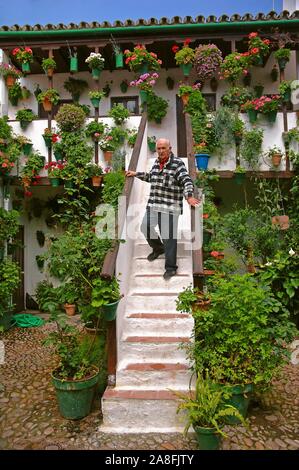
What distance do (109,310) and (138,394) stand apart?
0.89m

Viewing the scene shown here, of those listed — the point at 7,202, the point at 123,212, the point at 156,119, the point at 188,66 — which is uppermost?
the point at 188,66

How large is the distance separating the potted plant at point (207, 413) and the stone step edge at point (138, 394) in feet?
0.82

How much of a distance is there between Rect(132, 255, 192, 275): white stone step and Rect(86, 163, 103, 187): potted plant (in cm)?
333

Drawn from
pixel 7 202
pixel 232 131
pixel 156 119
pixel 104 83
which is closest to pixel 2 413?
pixel 7 202

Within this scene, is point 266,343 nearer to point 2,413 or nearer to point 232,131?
point 2,413

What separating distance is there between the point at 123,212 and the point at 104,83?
273 inches

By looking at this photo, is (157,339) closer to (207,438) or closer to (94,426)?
(94,426)

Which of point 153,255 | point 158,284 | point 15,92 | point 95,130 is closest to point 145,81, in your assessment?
point 95,130

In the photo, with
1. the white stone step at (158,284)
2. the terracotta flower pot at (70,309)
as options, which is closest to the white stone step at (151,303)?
the white stone step at (158,284)

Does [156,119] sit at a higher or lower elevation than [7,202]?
higher

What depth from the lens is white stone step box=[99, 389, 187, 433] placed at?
3514 mm

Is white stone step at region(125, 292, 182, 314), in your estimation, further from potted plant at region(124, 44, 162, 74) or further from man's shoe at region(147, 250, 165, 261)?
potted plant at region(124, 44, 162, 74)

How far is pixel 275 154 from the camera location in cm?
762

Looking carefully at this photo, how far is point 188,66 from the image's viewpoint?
8.24 meters
